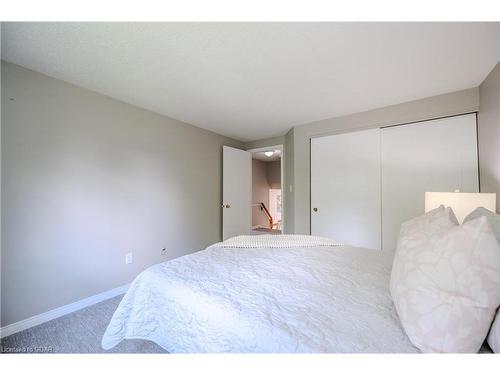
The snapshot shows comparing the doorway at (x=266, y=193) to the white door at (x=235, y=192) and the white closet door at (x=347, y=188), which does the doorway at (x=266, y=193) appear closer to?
the white door at (x=235, y=192)

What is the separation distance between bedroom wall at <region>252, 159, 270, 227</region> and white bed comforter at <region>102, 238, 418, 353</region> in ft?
14.7

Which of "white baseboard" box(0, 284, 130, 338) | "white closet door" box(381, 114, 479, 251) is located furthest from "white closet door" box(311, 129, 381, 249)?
"white baseboard" box(0, 284, 130, 338)

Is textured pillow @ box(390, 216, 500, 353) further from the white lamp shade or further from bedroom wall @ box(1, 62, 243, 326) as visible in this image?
bedroom wall @ box(1, 62, 243, 326)

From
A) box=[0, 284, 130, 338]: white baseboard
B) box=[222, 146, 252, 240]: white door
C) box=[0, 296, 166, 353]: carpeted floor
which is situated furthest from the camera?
box=[222, 146, 252, 240]: white door

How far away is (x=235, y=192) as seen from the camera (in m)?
3.57

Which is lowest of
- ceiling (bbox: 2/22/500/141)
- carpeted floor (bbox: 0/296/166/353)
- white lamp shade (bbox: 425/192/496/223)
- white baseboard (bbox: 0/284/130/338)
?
carpeted floor (bbox: 0/296/166/353)

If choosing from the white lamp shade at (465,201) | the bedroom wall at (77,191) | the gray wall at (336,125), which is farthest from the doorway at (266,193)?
the white lamp shade at (465,201)

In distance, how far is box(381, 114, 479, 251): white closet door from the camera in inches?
77.4

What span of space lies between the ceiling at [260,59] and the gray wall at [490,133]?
12 cm

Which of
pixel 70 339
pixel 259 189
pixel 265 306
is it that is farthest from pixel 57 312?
pixel 259 189

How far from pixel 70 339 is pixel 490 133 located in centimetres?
374

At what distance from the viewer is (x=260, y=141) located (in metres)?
3.76

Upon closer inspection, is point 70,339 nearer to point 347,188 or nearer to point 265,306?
point 265,306
